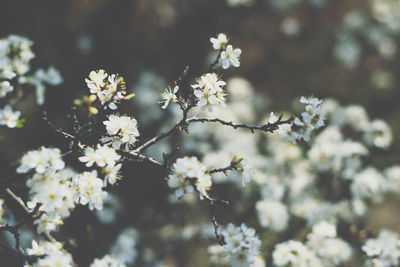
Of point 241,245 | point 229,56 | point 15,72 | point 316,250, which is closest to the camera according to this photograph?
point 241,245

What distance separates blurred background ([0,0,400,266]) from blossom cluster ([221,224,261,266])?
1996 millimetres

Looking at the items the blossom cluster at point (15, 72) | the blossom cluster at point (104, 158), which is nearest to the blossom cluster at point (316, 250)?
the blossom cluster at point (104, 158)

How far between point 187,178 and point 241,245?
0.54 metres

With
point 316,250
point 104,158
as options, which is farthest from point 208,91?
point 316,250

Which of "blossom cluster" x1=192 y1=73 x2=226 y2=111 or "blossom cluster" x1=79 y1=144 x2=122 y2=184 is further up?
"blossom cluster" x1=192 y1=73 x2=226 y2=111

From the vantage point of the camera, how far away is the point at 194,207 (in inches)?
169

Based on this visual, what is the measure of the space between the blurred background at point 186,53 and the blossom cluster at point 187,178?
2294mm

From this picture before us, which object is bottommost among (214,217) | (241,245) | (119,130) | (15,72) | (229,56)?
(241,245)

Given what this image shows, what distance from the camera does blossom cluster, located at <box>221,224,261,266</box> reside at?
87.5 inches

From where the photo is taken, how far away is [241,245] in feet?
7.25

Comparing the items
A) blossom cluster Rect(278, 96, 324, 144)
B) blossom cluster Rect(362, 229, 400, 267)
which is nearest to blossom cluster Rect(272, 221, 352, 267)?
blossom cluster Rect(362, 229, 400, 267)

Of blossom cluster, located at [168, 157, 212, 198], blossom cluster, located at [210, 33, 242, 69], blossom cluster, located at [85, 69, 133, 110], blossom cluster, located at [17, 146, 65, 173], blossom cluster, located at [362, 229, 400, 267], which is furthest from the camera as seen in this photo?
blossom cluster, located at [362, 229, 400, 267]

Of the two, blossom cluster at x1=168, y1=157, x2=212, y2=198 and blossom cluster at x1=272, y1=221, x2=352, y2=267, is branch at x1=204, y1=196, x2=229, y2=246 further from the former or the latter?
blossom cluster at x1=272, y1=221, x2=352, y2=267

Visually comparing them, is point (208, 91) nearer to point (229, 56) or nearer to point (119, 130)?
point (229, 56)
